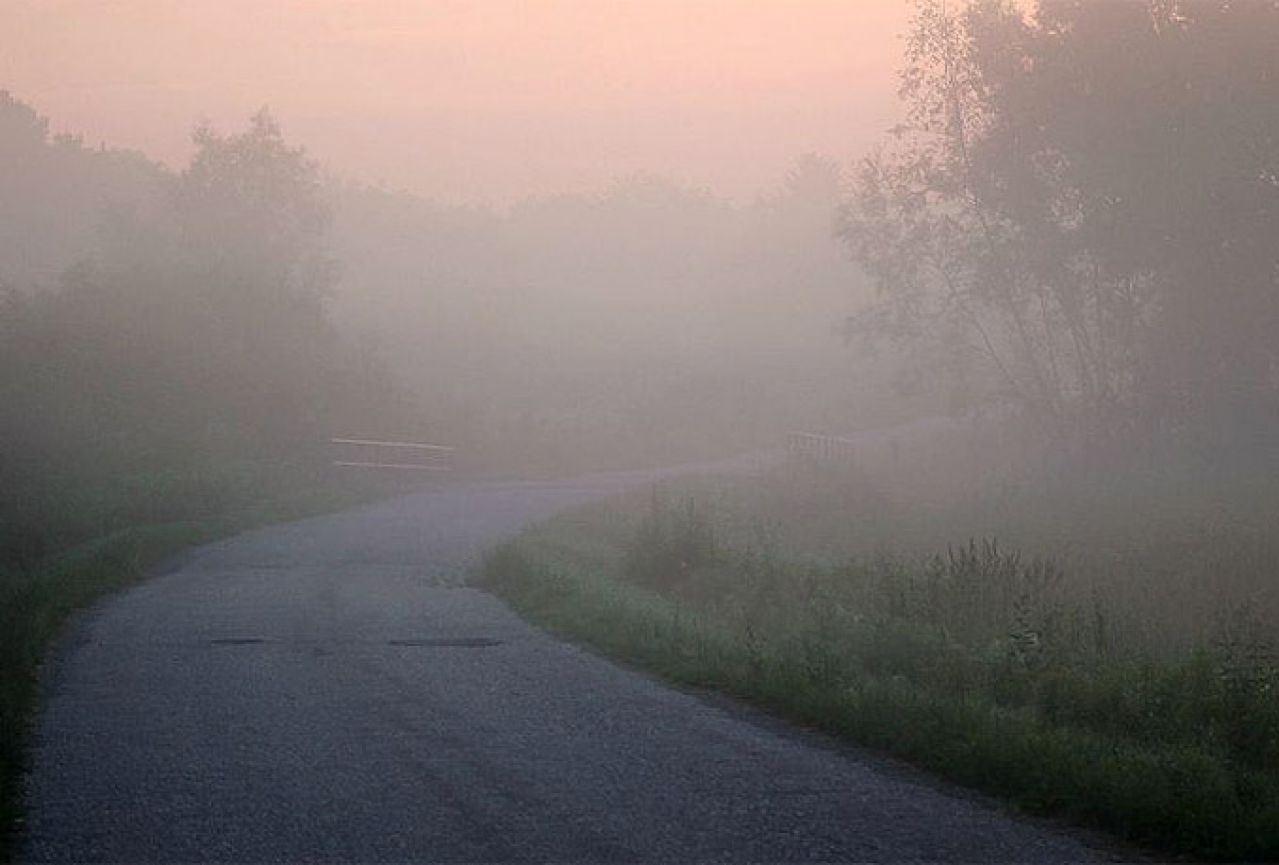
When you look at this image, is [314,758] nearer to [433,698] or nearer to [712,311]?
[433,698]

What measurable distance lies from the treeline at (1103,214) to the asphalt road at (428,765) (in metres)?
27.0

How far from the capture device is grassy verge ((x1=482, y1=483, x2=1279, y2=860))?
33.2 ft

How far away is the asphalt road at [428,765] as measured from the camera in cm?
905

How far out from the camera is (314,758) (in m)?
11.2

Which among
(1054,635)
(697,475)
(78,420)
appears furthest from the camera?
(697,475)

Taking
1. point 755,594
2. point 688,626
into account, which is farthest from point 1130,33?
point 688,626

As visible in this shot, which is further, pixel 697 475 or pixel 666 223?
pixel 666 223

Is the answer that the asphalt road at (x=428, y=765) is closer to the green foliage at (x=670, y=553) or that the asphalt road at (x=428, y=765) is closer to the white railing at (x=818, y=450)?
the green foliage at (x=670, y=553)

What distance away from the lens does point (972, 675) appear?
1434 centimetres

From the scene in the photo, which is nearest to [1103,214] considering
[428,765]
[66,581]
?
[66,581]

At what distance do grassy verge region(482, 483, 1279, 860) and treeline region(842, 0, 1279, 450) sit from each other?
2047 centimetres

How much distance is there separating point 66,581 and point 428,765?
12339mm

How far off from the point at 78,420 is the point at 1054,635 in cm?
3470

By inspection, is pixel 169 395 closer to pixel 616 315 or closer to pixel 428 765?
pixel 428 765
